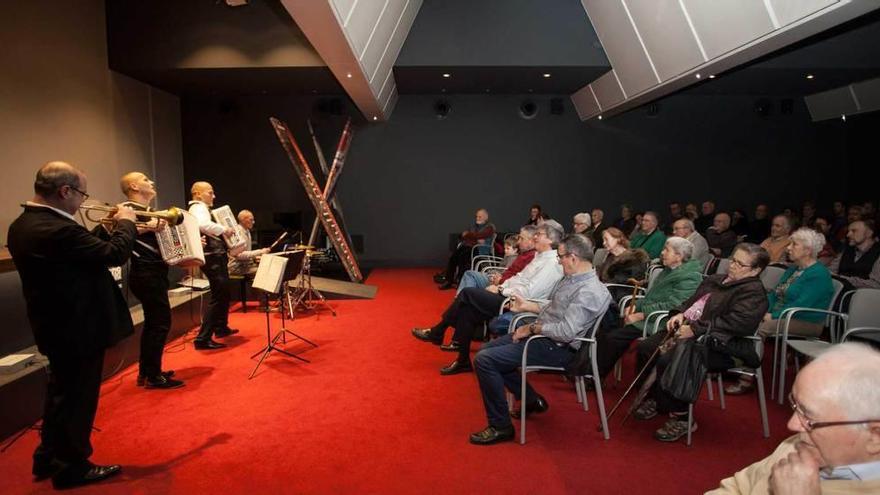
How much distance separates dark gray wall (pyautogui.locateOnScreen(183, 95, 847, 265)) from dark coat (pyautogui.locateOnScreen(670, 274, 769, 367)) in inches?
288

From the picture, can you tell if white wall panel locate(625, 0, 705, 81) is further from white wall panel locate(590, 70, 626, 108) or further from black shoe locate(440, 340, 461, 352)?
black shoe locate(440, 340, 461, 352)

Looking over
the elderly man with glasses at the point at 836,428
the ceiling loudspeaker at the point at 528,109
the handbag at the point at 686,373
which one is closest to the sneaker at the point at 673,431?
the handbag at the point at 686,373

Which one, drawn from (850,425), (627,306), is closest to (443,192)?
(627,306)

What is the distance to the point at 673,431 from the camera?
308cm

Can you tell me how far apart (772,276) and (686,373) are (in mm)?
2150

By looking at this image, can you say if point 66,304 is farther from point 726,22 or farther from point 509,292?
point 726,22

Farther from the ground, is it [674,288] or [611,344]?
[674,288]

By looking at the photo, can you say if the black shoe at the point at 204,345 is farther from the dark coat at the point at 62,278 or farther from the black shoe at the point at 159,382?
the dark coat at the point at 62,278

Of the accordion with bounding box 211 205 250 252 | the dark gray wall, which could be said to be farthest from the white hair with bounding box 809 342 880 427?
the dark gray wall

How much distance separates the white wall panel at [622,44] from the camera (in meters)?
6.41

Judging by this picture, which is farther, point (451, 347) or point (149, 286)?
point (451, 347)

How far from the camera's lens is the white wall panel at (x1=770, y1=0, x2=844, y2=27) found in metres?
3.77

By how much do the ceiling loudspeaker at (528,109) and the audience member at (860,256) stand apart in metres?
6.15

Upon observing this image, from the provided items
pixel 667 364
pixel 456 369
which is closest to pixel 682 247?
pixel 667 364
